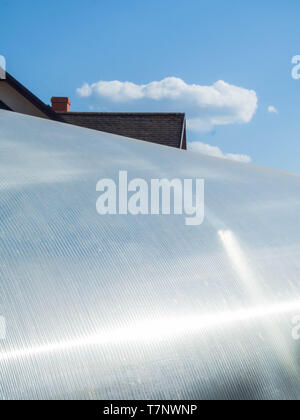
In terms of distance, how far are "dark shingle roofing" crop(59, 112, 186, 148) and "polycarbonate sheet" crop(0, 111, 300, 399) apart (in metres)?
11.1

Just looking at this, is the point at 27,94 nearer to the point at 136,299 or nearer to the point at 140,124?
the point at 140,124

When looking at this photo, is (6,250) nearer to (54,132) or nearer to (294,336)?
(294,336)

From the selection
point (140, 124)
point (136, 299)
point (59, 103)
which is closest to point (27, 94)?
point (140, 124)

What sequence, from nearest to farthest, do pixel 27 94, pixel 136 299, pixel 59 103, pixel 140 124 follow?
1. pixel 136 299
2. pixel 27 94
3. pixel 140 124
4. pixel 59 103

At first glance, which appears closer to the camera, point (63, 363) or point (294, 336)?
point (63, 363)

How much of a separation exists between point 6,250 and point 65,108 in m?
16.9

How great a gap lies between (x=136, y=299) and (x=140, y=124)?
12707 millimetres

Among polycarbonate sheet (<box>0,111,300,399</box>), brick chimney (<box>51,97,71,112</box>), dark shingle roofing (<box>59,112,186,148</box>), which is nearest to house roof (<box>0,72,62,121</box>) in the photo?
dark shingle roofing (<box>59,112,186,148</box>)

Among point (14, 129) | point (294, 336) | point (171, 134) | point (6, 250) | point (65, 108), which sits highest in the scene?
point (65, 108)

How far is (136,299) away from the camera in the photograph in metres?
1.98

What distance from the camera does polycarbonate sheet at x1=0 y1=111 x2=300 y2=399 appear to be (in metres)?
1.75

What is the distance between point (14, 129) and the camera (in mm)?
3576

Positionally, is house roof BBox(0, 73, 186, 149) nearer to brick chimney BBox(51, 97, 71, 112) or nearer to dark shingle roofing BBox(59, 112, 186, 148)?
dark shingle roofing BBox(59, 112, 186, 148)
